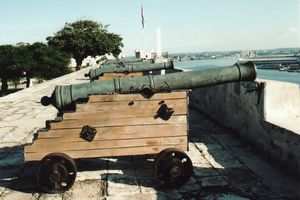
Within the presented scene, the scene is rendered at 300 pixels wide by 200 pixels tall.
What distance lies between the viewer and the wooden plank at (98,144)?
13.5 feet

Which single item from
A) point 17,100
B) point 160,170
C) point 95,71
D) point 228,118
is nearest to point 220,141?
point 228,118

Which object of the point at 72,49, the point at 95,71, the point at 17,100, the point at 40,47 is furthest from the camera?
the point at 72,49

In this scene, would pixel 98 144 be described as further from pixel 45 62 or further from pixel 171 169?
pixel 45 62

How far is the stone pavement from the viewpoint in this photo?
395 cm

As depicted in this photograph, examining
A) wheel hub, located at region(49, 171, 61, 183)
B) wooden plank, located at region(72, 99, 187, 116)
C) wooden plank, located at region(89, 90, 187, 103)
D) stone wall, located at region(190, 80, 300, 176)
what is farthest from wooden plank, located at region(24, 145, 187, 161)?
stone wall, located at region(190, 80, 300, 176)

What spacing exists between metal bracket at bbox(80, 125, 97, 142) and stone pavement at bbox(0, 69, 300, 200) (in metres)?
0.52

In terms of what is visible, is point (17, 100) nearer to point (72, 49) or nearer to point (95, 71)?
point (95, 71)

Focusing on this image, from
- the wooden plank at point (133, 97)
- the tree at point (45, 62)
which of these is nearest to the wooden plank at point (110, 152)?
the wooden plank at point (133, 97)

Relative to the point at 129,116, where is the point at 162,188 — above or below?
below

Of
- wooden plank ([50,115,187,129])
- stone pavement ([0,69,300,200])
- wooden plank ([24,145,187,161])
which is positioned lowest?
stone pavement ([0,69,300,200])

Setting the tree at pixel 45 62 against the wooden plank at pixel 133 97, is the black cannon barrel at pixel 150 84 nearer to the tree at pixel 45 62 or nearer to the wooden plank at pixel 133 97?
the wooden plank at pixel 133 97

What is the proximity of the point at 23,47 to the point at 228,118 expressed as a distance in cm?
4416

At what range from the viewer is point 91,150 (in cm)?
421

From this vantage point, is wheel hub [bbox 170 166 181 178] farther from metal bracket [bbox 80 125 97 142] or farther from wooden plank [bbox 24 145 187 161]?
metal bracket [bbox 80 125 97 142]
